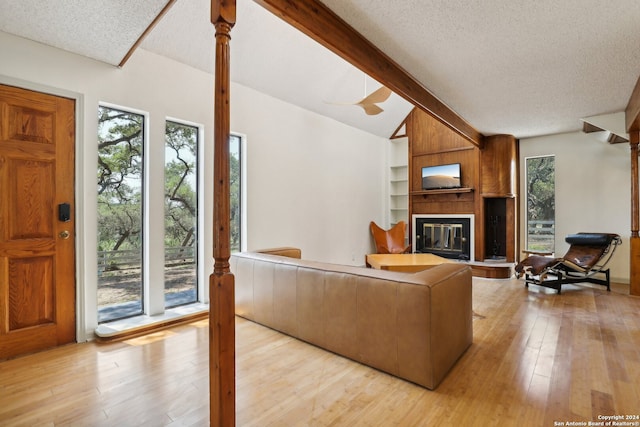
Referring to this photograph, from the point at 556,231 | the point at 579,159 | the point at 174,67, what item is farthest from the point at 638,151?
the point at 174,67

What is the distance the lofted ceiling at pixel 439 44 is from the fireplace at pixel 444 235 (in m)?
2.09

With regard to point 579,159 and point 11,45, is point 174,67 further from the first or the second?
point 579,159

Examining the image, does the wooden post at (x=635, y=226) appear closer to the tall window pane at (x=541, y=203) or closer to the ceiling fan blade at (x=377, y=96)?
the tall window pane at (x=541, y=203)

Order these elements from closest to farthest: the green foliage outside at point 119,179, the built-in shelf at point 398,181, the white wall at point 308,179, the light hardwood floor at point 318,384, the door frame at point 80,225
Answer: the light hardwood floor at point 318,384
the door frame at point 80,225
the green foliage outside at point 119,179
the white wall at point 308,179
the built-in shelf at point 398,181

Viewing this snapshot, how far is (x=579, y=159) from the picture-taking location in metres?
5.41

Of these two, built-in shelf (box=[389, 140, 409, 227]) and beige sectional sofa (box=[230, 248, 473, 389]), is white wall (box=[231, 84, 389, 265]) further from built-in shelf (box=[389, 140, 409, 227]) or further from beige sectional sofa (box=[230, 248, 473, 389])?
beige sectional sofa (box=[230, 248, 473, 389])

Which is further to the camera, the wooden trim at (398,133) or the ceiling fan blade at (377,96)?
the wooden trim at (398,133)

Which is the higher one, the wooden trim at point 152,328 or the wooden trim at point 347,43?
the wooden trim at point 347,43

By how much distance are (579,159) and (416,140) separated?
9.15ft

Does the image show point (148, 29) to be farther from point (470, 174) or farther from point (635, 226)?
point (635, 226)

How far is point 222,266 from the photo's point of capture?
5.43 ft

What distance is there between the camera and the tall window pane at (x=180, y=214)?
3.61 meters

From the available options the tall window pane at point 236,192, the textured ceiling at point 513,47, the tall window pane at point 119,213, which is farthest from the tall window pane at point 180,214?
the textured ceiling at point 513,47

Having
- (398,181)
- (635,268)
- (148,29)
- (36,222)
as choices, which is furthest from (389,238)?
(36,222)
